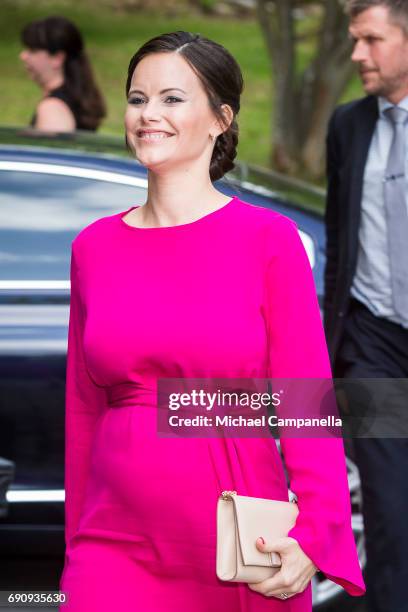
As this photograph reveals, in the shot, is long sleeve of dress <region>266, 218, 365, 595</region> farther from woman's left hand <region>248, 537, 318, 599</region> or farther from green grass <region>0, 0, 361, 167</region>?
green grass <region>0, 0, 361, 167</region>

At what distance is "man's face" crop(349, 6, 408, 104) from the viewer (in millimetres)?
3873

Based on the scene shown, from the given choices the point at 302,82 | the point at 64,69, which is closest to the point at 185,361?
the point at 64,69

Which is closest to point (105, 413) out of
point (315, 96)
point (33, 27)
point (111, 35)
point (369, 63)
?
point (369, 63)

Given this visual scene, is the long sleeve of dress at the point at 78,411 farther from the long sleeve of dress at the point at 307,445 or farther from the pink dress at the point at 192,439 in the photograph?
the long sleeve of dress at the point at 307,445

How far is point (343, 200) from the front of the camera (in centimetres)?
396

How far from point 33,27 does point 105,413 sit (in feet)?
12.4

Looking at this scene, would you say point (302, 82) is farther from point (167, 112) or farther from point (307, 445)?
point (307, 445)

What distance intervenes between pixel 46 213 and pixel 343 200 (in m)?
→ 1.03

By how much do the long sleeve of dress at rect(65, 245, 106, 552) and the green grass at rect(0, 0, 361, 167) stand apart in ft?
39.4

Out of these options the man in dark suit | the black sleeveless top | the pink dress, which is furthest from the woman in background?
the pink dress

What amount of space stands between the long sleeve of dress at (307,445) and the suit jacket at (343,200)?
1364 mm

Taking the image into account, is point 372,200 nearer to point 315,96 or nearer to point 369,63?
point 369,63

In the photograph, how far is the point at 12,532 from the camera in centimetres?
411

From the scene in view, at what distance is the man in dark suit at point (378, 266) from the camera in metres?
3.83
